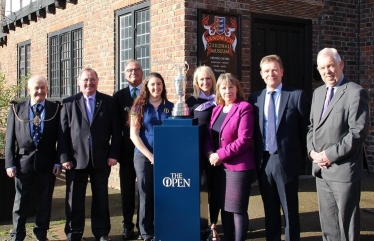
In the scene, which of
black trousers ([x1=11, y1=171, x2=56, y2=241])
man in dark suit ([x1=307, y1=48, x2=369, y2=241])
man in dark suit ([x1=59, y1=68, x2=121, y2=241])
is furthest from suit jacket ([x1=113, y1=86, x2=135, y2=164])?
man in dark suit ([x1=307, y1=48, x2=369, y2=241])

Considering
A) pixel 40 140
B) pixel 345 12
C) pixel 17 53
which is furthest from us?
pixel 17 53

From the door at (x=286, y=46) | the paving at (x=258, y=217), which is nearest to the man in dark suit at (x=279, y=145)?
the paving at (x=258, y=217)

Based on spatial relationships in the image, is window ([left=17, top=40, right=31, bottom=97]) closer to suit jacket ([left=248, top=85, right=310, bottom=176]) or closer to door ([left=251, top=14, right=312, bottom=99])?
door ([left=251, top=14, right=312, bottom=99])

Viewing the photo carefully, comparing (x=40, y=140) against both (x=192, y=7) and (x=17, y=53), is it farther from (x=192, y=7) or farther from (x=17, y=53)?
(x=17, y=53)

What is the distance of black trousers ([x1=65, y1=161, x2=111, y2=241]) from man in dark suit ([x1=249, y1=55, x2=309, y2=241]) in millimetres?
1842

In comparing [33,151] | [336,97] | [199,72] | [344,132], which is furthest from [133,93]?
[344,132]

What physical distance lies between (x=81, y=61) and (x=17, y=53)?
4428 mm

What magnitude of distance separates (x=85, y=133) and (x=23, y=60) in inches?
366

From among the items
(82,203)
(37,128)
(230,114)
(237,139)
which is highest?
(230,114)

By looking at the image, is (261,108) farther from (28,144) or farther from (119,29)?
(119,29)

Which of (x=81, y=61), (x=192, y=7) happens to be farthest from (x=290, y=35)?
(x=81, y=61)

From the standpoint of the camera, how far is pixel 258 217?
21.4ft

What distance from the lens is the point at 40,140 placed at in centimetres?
543

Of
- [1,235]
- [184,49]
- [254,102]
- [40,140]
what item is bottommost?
[1,235]
